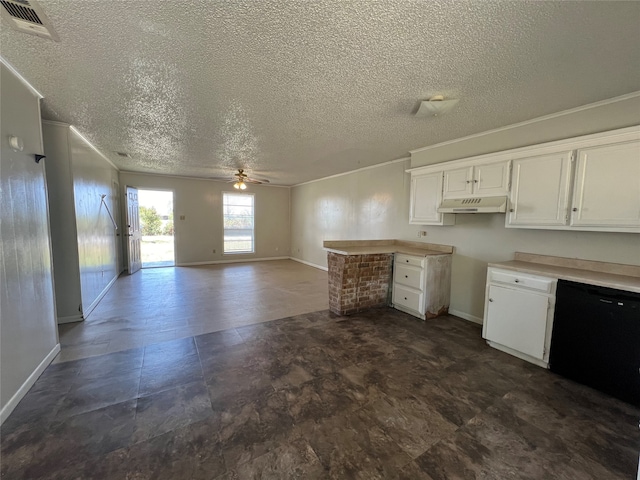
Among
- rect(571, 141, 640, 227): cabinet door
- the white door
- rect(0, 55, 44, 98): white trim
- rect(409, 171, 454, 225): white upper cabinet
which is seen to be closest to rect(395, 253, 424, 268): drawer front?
rect(409, 171, 454, 225): white upper cabinet

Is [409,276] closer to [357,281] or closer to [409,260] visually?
[409,260]

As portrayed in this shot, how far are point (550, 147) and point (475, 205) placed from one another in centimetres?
86

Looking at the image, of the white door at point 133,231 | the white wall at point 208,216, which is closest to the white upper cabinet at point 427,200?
the white wall at point 208,216

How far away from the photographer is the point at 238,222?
26.9 feet

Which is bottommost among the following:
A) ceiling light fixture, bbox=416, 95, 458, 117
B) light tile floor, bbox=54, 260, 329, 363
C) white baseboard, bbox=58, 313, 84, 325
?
light tile floor, bbox=54, 260, 329, 363

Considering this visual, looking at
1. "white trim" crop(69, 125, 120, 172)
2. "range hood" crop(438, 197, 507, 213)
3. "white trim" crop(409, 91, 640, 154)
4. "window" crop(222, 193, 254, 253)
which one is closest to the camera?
"white trim" crop(409, 91, 640, 154)

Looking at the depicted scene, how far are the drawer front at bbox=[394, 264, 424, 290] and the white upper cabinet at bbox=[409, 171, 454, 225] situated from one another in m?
0.75

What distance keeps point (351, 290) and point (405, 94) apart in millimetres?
2575

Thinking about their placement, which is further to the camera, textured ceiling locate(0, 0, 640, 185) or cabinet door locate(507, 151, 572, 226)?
cabinet door locate(507, 151, 572, 226)

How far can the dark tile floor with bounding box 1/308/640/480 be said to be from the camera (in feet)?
4.80

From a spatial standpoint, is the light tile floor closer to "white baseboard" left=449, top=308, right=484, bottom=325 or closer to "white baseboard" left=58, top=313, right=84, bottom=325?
"white baseboard" left=58, top=313, right=84, bottom=325

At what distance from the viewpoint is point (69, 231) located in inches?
127

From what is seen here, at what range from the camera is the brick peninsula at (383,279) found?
3.62 m

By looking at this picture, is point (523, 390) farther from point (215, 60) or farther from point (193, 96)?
point (193, 96)
